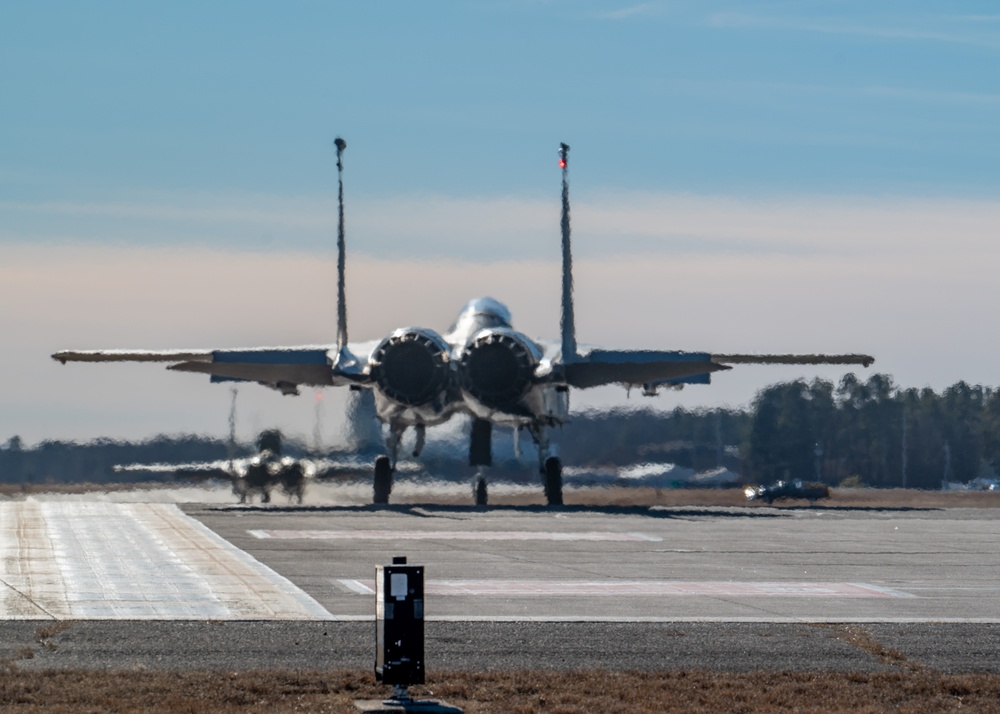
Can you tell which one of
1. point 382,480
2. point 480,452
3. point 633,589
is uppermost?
point 480,452

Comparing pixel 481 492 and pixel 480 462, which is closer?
pixel 480 462

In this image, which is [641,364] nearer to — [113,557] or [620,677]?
[113,557]

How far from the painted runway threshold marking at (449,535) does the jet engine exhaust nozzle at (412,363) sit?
8.43m

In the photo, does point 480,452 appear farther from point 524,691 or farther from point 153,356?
point 524,691

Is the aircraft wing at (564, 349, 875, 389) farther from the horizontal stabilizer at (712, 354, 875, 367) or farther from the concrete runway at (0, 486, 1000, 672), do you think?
the concrete runway at (0, 486, 1000, 672)

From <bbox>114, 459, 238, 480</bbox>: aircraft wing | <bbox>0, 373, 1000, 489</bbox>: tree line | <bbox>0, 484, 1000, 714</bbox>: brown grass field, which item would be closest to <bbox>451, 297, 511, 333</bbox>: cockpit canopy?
<bbox>0, 373, 1000, 489</bbox>: tree line

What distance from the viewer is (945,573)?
21953 mm

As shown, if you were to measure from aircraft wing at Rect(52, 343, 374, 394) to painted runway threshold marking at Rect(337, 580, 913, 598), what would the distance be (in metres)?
17.8

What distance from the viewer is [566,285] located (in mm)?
39438

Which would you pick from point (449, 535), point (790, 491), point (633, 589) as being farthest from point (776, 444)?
point (633, 589)

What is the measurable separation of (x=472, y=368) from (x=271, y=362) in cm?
549

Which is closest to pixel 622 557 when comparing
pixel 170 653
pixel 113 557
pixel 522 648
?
pixel 113 557

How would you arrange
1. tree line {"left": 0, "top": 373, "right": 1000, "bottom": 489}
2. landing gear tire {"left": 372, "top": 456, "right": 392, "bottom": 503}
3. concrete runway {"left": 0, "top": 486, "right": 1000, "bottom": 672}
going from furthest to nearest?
tree line {"left": 0, "top": 373, "right": 1000, "bottom": 489}
landing gear tire {"left": 372, "top": 456, "right": 392, "bottom": 503}
concrete runway {"left": 0, "top": 486, "right": 1000, "bottom": 672}

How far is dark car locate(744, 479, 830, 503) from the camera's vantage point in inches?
2250
